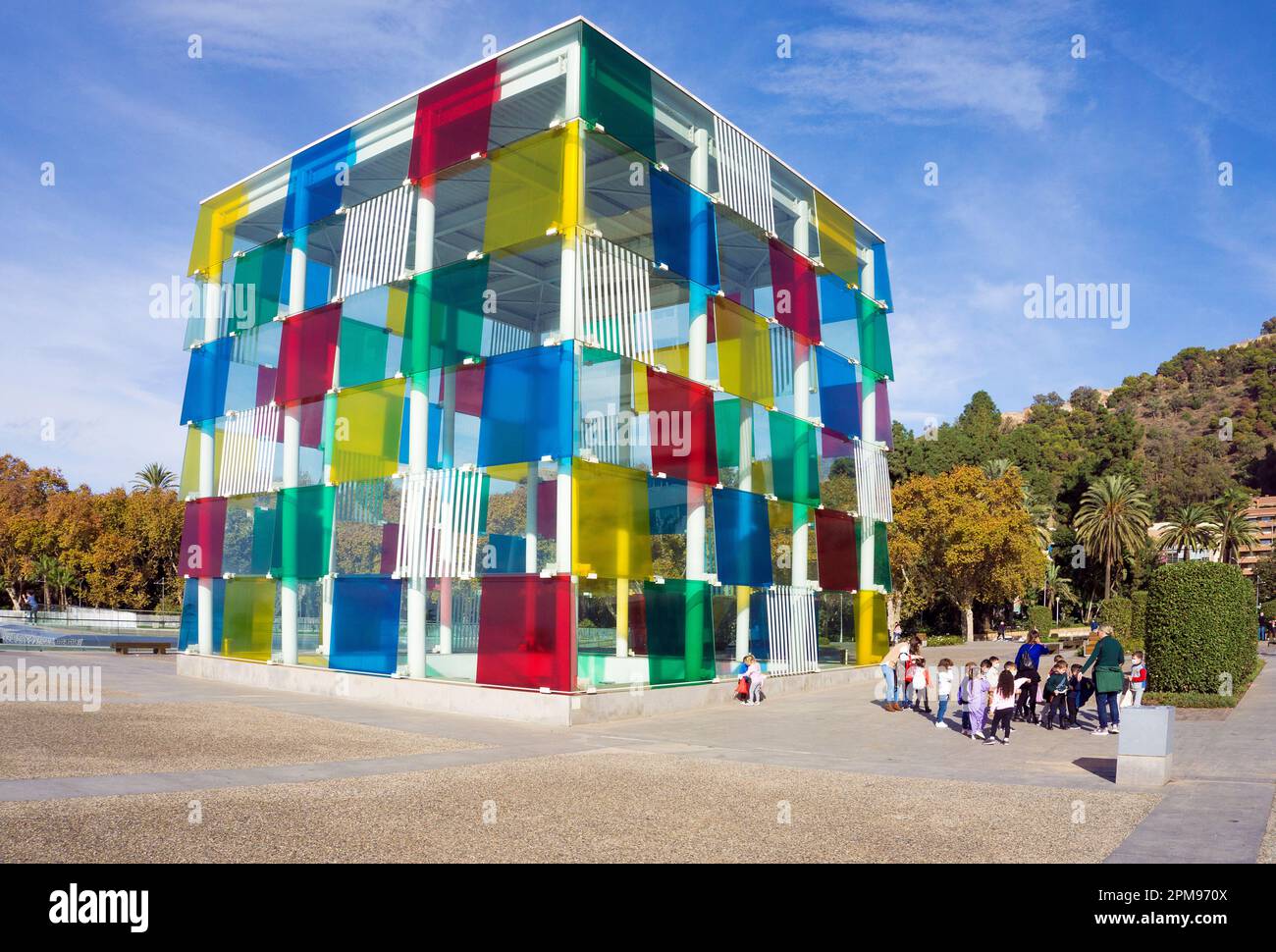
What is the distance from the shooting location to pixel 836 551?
30.7 metres

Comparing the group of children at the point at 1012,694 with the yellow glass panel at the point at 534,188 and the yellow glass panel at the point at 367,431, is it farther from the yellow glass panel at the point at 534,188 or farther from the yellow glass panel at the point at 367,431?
the yellow glass panel at the point at 367,431

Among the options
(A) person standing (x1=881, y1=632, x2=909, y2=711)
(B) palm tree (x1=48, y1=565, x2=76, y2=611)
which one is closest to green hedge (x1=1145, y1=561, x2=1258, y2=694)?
(A) person standing (x1=881, y1=632, x2=909, y2=711)

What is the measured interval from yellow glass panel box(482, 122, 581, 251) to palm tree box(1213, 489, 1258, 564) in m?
77.2

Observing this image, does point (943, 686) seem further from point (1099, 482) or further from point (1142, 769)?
point (1099, 482)

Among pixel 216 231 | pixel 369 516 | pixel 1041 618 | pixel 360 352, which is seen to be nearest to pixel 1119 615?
pixel 1041 618

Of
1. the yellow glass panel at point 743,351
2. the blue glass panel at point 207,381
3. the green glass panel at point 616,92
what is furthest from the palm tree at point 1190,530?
the blue glass panel at point 207,381

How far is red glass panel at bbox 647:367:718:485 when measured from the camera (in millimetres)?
23062

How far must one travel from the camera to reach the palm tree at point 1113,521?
6819 centimetres

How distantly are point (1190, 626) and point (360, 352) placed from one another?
21.0 m

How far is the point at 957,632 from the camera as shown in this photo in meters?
65.4

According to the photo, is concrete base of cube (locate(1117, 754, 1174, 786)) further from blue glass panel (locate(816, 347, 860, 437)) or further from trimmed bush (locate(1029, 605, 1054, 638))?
trimmed bush (locate(1029, 605, 1054, 638))

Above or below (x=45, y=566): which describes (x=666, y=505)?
above
